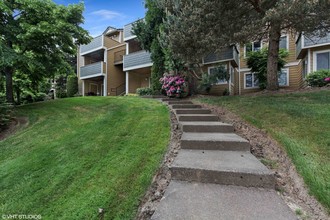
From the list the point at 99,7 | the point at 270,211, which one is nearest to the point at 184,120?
the point at 270,211

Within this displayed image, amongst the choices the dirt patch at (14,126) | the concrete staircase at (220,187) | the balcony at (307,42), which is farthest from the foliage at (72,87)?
the concrete staircase at (220,187)

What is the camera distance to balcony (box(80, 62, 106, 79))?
1854 cm

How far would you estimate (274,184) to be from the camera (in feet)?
8.75

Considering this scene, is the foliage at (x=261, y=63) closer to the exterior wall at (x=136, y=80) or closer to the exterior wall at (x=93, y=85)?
the exterior wall at (x=136, y=80)

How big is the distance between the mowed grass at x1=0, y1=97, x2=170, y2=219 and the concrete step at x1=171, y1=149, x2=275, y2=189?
55cm

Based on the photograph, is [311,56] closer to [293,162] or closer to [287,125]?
[287,125]

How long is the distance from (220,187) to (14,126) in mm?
6834

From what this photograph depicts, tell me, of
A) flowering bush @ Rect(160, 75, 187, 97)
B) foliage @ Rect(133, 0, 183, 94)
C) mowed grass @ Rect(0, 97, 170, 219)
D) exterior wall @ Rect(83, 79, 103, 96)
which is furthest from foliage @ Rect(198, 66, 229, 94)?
exterior wall @ Rect(83, 79, 103, 96)

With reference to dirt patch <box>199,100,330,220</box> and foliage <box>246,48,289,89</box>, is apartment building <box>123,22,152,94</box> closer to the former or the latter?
foliage <box>246,48,289,89</box>

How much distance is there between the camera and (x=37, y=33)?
6.90 meters

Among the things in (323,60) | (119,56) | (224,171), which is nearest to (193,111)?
(224,171)

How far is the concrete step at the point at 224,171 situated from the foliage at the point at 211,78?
7.53 meters

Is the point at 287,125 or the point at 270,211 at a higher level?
the point at 287,125

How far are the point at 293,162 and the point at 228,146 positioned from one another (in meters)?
1.07
